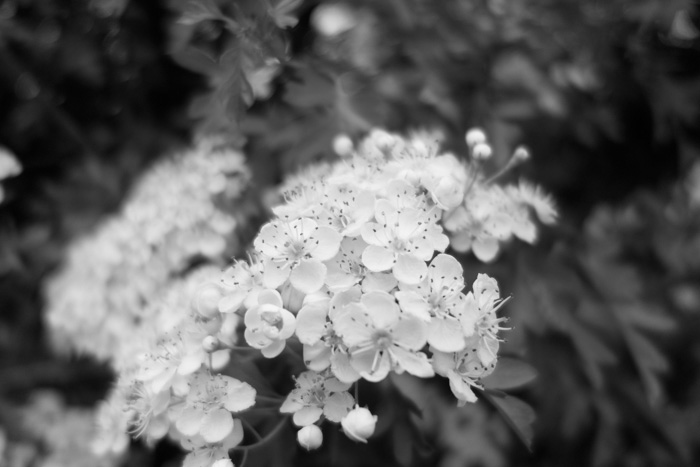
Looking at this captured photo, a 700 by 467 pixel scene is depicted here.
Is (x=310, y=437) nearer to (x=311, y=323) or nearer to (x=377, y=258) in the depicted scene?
(x=311, y=323)

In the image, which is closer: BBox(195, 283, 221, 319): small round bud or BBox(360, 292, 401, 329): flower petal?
BBox(360, 292, 401, 329): flower petal

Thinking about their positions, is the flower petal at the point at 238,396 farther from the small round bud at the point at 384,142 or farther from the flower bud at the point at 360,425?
the small round bud at the point at 384,142

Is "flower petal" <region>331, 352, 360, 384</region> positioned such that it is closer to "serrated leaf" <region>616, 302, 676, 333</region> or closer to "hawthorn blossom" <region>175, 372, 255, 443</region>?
"hawthorn blossom" <region>175, 372, 255, 443</region>

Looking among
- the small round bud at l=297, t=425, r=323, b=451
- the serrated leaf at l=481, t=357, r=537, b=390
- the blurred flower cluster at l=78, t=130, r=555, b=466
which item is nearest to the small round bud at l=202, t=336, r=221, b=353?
the blurred flower cluster at l=78, t=130, r=555, b=466

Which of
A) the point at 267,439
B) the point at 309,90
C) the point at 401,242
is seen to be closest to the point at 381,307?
the point at 401,242

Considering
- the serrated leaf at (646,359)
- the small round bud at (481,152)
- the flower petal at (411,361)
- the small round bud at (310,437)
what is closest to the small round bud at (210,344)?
the small round bud at (310,437)

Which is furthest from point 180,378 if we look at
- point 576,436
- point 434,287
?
point 576,436

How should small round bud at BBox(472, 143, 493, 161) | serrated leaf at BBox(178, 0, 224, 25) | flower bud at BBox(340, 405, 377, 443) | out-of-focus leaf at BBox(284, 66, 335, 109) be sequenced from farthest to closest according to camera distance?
out-of-focus leaf at BBox(284, 66, 335, 109) < serrated leaf at BBox(178, 0, 224, 25) < small round bud at BBox(472, 143, 493, 161) < flower bud at BBox(340, 405, 377, 443)
